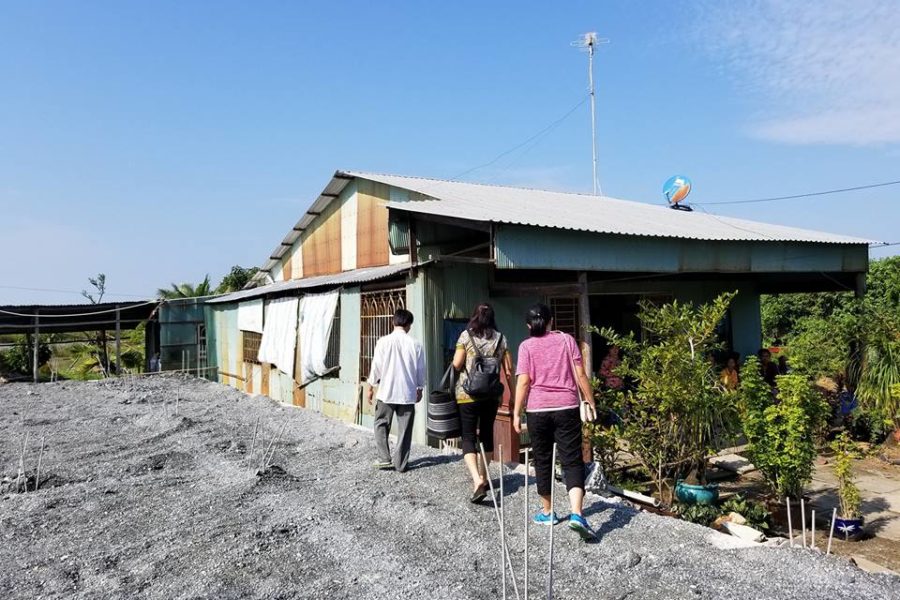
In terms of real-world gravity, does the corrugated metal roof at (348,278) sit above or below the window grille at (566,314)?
above

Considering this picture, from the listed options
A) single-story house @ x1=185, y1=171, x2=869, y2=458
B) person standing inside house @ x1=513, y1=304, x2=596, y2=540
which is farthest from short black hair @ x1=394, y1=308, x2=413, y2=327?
person standing inside house @ x1=513, y1=304, x2=596, y2=540

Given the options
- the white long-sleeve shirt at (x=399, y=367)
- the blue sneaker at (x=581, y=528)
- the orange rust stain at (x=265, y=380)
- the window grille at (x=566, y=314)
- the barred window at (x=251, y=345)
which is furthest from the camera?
the barred window at (x=251, y=345)

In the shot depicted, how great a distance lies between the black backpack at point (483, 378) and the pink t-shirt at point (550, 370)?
0.50m

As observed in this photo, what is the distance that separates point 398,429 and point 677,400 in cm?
245

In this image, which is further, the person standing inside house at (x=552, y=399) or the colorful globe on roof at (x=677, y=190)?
the colorful globe on roof at (x=677, y=190)

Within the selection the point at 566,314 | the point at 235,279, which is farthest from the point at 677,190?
the point at 235,279

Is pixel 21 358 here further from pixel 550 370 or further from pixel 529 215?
pixel 550 370

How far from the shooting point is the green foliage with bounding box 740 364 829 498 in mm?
5336

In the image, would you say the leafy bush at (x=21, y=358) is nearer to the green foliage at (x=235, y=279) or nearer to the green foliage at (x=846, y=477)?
the green foliage at (x=235, y=279)

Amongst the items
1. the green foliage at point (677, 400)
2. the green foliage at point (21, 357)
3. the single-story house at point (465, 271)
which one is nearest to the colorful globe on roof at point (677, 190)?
the single-story house at point (465, 271)

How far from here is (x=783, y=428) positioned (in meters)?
5.37

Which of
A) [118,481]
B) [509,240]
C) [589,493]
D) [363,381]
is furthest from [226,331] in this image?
[589,493]

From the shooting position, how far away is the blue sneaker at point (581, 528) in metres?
4.03

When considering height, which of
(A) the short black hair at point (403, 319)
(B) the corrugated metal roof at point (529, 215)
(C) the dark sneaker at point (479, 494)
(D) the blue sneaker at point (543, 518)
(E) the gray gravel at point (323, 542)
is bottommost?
(E) the gray gravel at point (323, 542)
